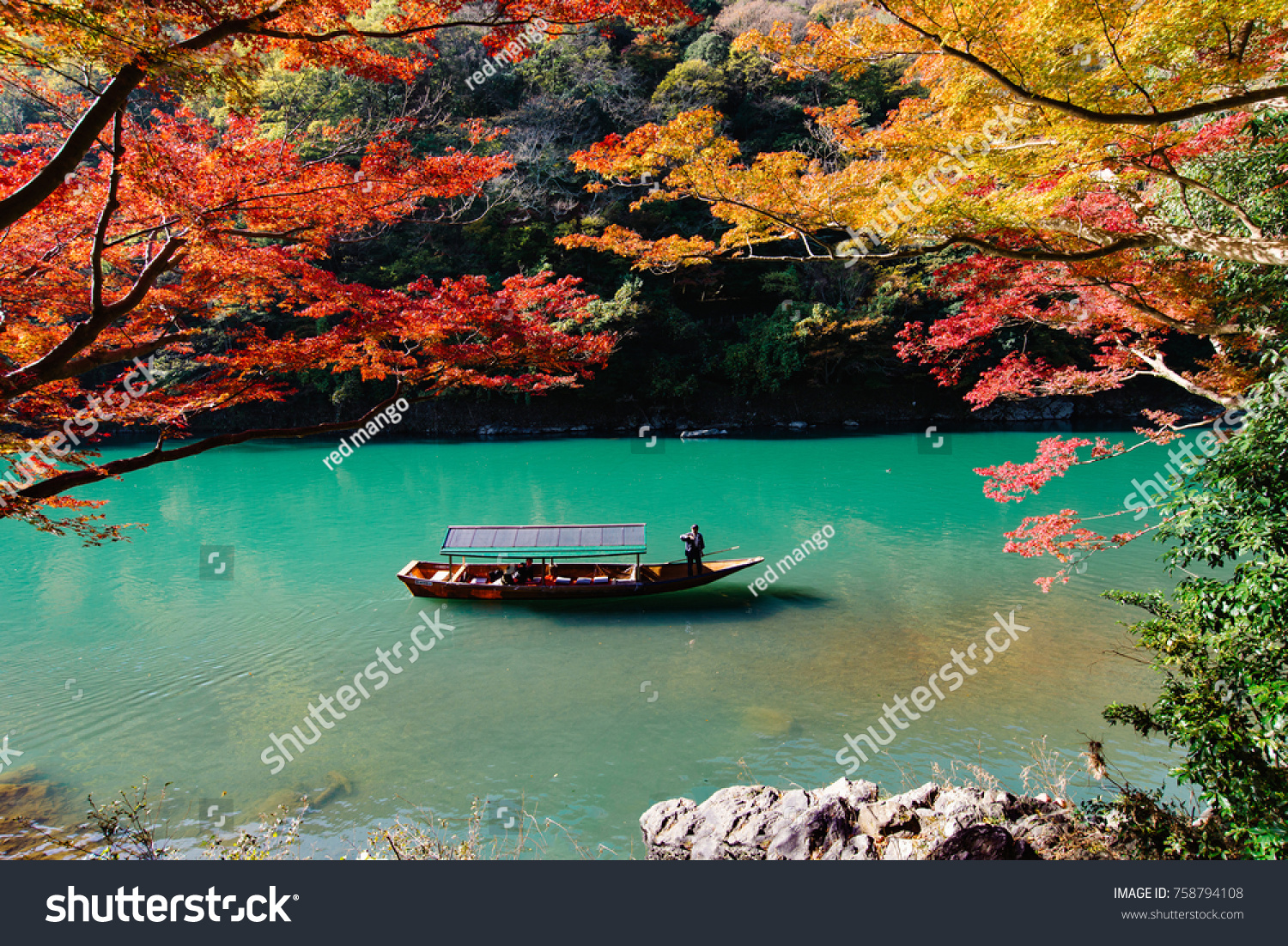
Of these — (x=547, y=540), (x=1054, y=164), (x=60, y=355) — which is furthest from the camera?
(x=547, y=540)

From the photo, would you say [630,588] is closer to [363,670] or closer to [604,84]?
[363,670]

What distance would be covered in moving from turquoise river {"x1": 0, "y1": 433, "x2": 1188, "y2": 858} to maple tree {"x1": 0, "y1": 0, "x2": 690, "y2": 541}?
310cm

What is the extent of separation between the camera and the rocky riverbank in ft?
13.5

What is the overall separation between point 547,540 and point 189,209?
7.26 m

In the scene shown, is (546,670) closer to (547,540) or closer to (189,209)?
(547,540)

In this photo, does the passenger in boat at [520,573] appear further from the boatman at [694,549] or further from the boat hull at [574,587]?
the boatman at [694,549]

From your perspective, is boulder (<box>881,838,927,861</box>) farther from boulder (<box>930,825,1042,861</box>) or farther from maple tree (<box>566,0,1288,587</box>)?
maple tree (<box>566,0,1288,587</box>)

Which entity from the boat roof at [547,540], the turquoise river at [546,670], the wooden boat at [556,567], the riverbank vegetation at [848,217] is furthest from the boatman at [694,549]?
the riverbank vegetation at [848,217]

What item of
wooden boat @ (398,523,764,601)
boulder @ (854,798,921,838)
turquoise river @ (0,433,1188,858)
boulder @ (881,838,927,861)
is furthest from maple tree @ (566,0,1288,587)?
wooden boat @ (398,523,764,601)

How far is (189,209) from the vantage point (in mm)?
4941

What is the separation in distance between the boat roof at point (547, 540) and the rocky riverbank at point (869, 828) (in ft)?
19.2

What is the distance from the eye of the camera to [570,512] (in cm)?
1677

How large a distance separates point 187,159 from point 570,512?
1229 centimetres

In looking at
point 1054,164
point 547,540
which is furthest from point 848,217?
point 547,540
